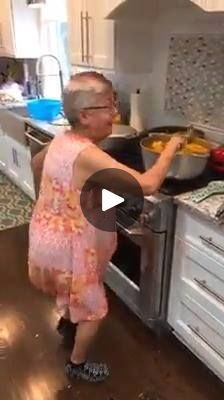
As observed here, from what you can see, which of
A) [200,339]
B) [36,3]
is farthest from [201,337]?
[36,3]

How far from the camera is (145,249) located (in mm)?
1786

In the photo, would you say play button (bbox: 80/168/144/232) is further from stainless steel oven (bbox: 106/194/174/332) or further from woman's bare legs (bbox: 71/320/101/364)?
woman's bare legs (bbox: 71/320/101/364)

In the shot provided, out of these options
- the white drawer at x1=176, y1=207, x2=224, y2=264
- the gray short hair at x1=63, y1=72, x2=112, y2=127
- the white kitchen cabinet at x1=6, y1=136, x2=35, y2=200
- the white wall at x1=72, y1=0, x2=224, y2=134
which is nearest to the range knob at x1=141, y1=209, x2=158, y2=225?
the white drawer at x1=176, y1=207, x2=224, y2=264

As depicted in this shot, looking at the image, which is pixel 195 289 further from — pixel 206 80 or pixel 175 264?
pixel 206 80

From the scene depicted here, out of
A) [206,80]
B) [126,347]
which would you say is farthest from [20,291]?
[206,80]

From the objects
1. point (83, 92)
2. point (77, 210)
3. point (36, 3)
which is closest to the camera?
point (83, 92)

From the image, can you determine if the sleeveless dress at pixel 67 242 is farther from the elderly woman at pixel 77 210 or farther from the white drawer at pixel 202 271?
the white drawer at pixel 202 271

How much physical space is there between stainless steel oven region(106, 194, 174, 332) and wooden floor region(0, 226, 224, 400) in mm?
129

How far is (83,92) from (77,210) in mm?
418

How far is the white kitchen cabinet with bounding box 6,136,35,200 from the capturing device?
3.34 meters

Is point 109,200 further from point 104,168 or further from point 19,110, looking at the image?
point 19,110

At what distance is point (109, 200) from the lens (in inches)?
65.2

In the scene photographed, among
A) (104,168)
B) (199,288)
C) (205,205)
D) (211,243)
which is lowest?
(199,288)

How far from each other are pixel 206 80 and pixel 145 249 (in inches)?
38.5
